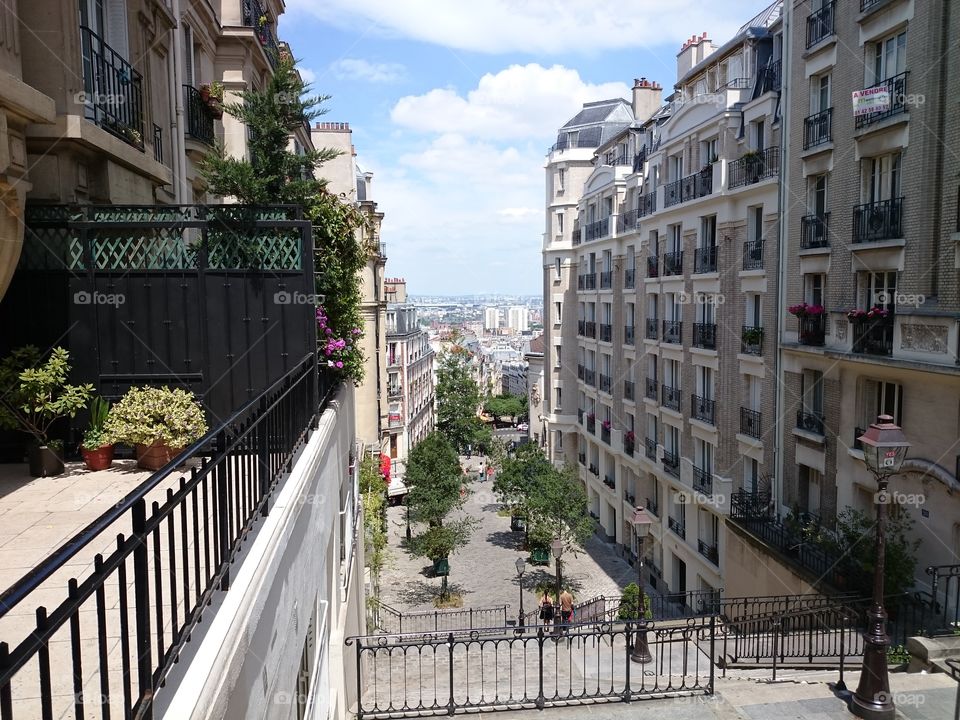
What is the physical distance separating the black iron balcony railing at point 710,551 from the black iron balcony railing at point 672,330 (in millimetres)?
7565

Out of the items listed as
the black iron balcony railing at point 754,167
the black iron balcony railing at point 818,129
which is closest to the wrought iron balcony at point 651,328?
the black iron balcony railing at point 754,167

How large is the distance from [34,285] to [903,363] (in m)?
16.1

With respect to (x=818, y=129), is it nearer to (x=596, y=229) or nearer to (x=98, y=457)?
(x=596, y=229)

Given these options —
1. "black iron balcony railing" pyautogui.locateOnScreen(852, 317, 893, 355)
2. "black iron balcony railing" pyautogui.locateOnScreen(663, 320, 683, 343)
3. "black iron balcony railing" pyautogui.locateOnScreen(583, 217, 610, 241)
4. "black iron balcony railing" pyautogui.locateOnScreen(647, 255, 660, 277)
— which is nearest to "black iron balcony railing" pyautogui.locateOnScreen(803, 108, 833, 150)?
"black iron balcony railing" pyautogui.locateOnScreen(852, 317, 893, 355)

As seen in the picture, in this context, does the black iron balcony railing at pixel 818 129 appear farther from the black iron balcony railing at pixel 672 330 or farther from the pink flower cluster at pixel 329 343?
the pink flower cluster at pixel 329 343

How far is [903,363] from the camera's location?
15.0m

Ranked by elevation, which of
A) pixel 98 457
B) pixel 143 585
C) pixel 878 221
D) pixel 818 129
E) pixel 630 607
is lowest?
pixel 630 607

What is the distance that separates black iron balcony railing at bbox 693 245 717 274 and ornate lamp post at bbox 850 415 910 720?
1453 centimetres

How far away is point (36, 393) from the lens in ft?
24.9

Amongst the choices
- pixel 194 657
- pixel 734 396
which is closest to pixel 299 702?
pixel 194 657

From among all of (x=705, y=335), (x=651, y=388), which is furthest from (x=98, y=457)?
(x=651, y=388)

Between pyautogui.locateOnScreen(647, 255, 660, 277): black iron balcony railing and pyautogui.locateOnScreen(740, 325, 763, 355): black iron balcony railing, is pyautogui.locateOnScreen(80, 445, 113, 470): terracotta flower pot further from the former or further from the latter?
pyautogui.locateOnScreen(647, 255, 660, 277): black iron balcony railing

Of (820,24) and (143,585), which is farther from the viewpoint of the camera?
(820,24)

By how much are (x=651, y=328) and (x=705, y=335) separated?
5022 mm
